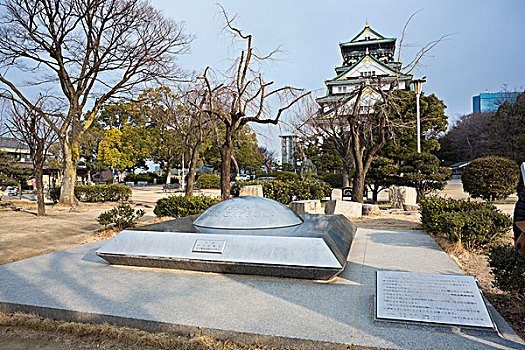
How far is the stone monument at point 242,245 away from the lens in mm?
4383

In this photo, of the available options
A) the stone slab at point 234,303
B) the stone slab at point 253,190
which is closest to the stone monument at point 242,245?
the stone slab at point 234,303

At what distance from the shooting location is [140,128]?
3675 centimetres

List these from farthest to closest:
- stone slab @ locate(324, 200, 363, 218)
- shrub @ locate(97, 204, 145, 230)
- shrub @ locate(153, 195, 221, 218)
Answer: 1. stone slab @ locate(324, 200, 363, 218)
2. shrub @ locate(153, 195, 221, 218)
3. shrub @ locate(97, 204, 145, 230)

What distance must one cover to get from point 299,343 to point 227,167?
987 centimetres

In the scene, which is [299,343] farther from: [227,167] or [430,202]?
[227,167]

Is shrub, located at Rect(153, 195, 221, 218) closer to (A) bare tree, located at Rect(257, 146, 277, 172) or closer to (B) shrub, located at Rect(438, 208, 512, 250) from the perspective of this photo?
(B) shrub, located at Rect(438, 208, 512, 250)

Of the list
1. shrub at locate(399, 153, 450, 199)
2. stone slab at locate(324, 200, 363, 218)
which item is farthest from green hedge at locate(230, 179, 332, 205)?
shrub at locate(399, 153, 450, 199)

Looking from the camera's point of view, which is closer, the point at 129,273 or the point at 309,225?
the point at 129,273

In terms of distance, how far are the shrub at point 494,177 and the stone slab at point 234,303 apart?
42.8 feet

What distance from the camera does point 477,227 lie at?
616 centimetres

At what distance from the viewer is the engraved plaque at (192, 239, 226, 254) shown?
463cm

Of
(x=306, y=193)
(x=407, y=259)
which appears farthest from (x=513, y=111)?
(x=407, y=259)

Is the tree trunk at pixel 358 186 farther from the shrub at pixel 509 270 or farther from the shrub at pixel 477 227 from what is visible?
the shrub at pixel 509 270

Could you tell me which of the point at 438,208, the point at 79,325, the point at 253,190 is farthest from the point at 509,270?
the point at 253,190
